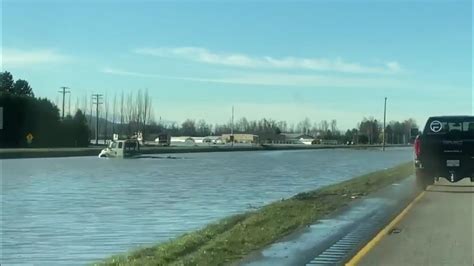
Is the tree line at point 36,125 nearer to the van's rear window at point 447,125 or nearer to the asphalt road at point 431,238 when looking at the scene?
the van's rear window at point 447,125

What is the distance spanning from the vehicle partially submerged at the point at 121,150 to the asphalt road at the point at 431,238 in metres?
58.6

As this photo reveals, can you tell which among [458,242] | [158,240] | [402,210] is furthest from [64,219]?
[458,242]

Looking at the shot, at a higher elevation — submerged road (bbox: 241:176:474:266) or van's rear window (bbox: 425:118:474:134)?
van's rear window (bbox: 425:118:474:134)

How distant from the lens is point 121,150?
74250 millimetres

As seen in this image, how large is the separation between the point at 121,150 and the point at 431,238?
65.1 metres

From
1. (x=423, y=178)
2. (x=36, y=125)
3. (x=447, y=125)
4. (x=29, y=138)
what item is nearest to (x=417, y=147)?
Result: (x=423, y=178)

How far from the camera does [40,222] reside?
16.0 meters

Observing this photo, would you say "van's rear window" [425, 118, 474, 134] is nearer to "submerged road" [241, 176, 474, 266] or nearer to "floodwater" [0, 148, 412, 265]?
"submerged road" [241, 176, 474, 266]

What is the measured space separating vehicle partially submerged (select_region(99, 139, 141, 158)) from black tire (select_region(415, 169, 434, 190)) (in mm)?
55085

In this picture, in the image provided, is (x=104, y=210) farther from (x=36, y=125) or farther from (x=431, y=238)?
(x=36, y=125)

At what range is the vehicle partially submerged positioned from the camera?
7306cm

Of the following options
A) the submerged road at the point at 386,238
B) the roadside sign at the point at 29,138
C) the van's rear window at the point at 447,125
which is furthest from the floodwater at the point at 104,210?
the roadside sign at the point at 29,138

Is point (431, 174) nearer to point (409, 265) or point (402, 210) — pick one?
point (402, 210)

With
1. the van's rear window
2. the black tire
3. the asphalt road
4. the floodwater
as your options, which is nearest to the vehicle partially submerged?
the floodwater
